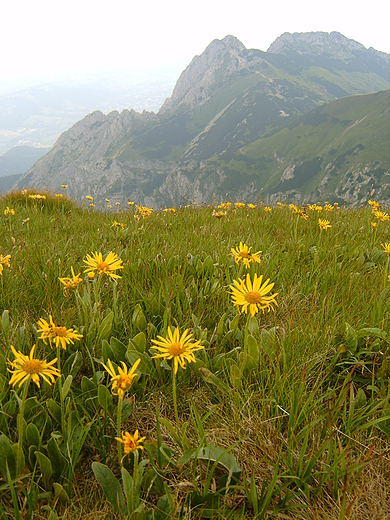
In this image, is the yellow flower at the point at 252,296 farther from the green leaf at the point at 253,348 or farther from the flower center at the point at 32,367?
the flower center at the point at 32,367

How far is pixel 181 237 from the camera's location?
390cm

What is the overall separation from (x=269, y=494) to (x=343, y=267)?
2.39m

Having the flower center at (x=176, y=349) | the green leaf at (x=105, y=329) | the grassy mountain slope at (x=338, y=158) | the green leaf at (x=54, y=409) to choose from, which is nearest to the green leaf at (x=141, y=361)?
the green leaf at (x=105, y=329)

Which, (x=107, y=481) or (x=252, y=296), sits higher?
(x=252, y=296)

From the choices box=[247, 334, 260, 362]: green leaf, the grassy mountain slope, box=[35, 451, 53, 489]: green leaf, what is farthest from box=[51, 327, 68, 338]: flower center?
the grassy mountain slope

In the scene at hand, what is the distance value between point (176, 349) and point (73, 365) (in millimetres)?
760

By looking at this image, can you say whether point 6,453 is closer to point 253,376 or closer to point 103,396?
point 103,396

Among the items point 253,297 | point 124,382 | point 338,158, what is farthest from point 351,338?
point 338,158

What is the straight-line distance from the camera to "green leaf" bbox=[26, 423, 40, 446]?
4.46ft

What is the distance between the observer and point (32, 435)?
1.39 m

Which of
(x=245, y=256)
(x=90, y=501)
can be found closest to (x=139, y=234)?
(x=245, y=256)

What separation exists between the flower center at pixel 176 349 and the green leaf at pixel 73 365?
A: 713 mm

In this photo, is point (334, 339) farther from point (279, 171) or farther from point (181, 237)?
point (279, 171)

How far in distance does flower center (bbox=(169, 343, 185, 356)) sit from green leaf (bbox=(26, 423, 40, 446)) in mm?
652
